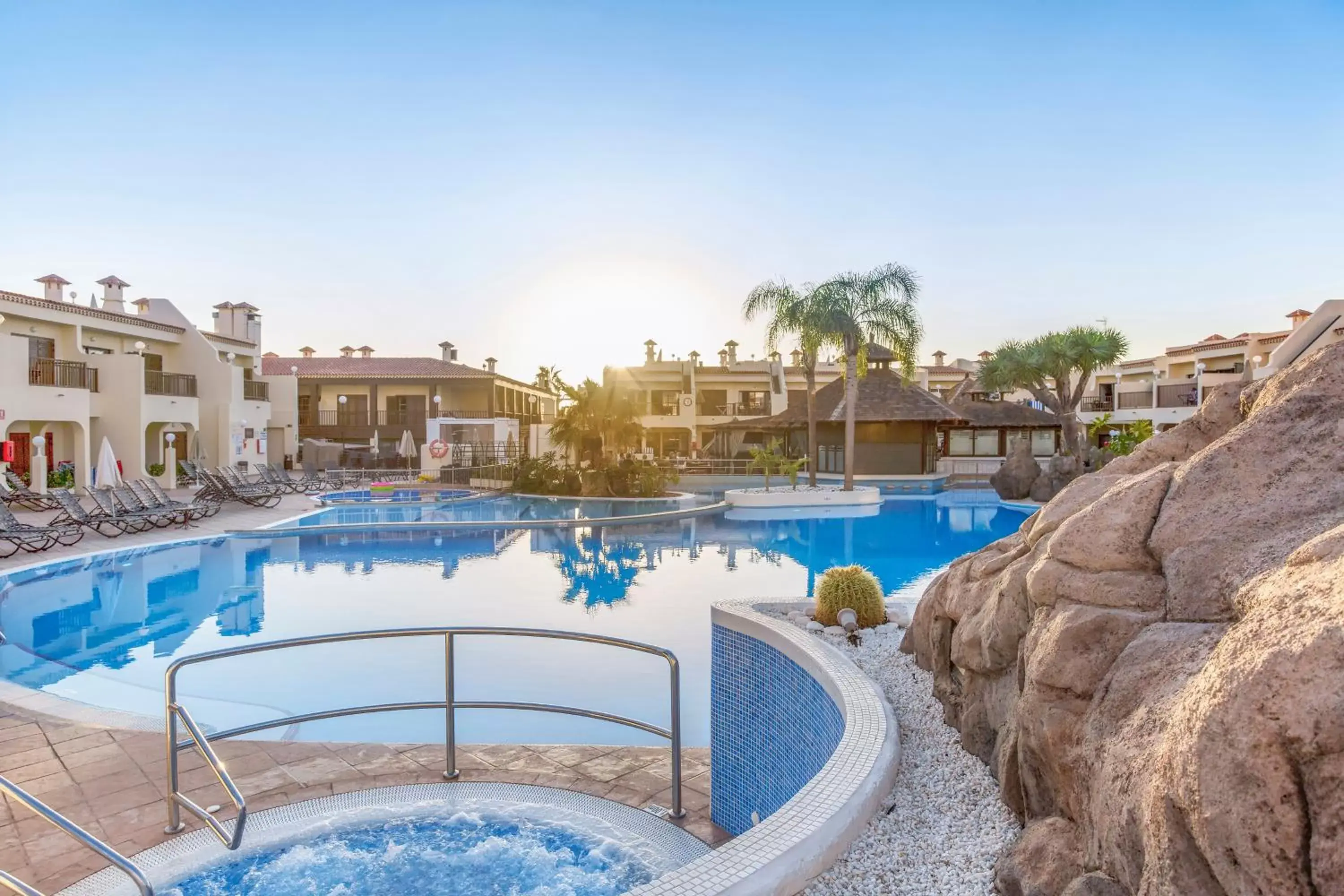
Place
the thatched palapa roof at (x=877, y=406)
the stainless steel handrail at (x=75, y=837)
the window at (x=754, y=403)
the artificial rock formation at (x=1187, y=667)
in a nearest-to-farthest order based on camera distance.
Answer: the artificial rock formation at (x=1187, y=667)
the stainless steel handrail at (x=75, y=837)
the thatched palapa roof at (x=877, y=406)
the window at (x=754, y=403)

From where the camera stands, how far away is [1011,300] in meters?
26.3

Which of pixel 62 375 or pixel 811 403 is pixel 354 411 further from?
pixel 811 403

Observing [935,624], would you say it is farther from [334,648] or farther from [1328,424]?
[334,648]

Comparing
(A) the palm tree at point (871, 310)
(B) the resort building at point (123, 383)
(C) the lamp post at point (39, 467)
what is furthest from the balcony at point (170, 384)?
(A) the palm tree at point (871, 310)

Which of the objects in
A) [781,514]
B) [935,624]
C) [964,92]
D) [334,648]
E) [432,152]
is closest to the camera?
[935,624]

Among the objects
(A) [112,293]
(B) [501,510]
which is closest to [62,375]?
(A) [112,293]

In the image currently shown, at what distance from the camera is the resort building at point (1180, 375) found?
133ft

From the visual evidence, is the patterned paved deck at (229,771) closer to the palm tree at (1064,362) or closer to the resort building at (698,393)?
the palm tree at (1064,362)

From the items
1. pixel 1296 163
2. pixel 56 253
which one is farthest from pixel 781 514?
pixel 56 253

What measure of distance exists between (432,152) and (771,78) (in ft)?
25.2

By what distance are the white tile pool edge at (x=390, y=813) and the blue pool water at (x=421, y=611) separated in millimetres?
2223

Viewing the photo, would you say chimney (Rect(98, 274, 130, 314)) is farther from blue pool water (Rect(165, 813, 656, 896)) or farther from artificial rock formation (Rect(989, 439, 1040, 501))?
artificial rock formation (Rect(989, 439, 1040, 501))

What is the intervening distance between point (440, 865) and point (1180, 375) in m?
53.3

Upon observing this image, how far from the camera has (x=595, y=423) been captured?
102 ft
